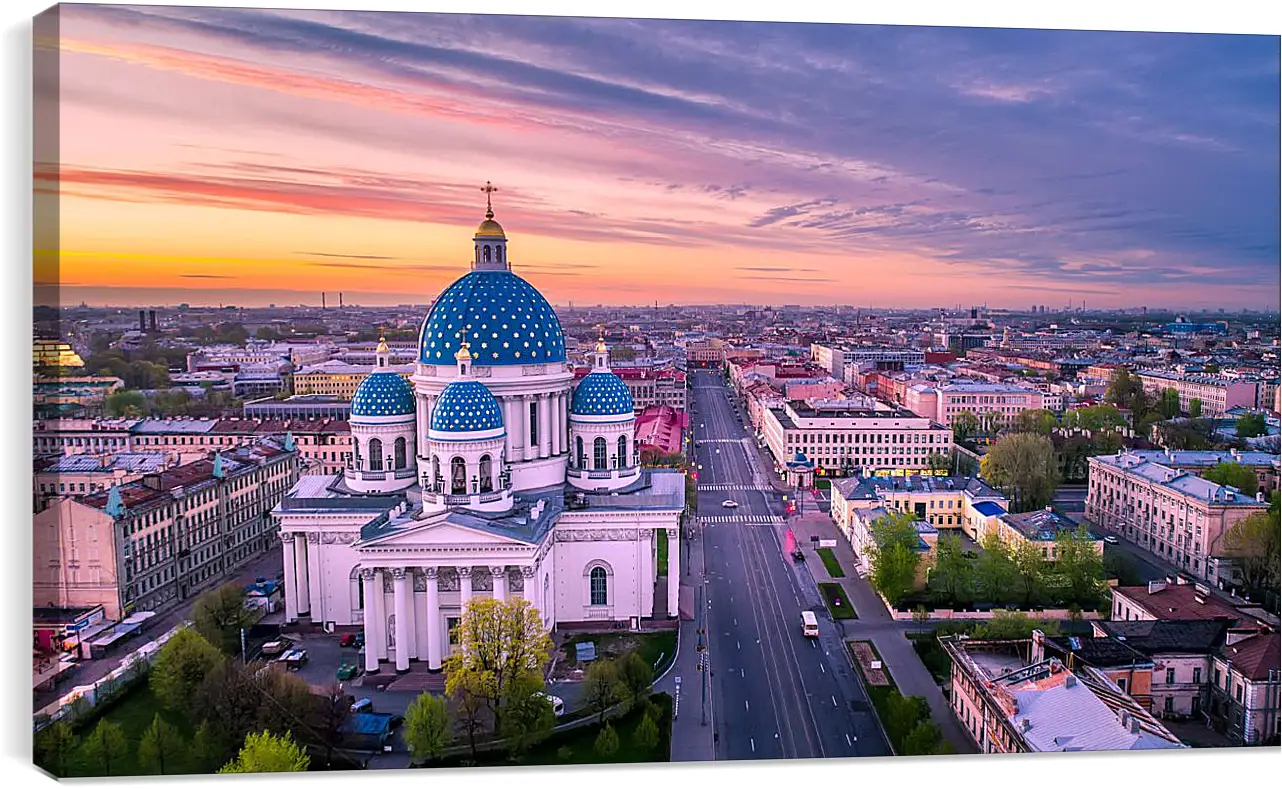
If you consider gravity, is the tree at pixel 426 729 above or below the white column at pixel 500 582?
below

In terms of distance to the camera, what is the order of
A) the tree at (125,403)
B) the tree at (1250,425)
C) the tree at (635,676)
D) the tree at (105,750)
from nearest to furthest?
the tree at (105,750) < the tree at (635,676) < the tree at (125,403) < the tree at (1250,425)

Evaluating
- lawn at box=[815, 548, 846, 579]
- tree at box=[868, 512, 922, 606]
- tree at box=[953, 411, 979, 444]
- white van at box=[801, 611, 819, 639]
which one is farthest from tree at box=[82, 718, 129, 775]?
tree at box=[953, 411, 979, 444]

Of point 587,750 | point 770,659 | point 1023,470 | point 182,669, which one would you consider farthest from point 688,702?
point 1023,470

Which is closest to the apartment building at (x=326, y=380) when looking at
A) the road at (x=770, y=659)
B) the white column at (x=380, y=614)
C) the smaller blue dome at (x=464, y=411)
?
the road at (x=770, y=659)

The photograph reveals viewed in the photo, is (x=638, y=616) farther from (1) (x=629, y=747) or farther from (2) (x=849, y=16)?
(2) (x=849, y=16)

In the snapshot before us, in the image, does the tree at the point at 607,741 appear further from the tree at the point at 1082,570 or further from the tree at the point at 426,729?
the tree at the point at 1082,570

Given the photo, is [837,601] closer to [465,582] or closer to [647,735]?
[647,735]

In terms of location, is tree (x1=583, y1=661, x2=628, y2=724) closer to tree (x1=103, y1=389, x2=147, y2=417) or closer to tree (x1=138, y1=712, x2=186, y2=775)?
tree (x1=138, y1=712, x2=186, y2=775)
